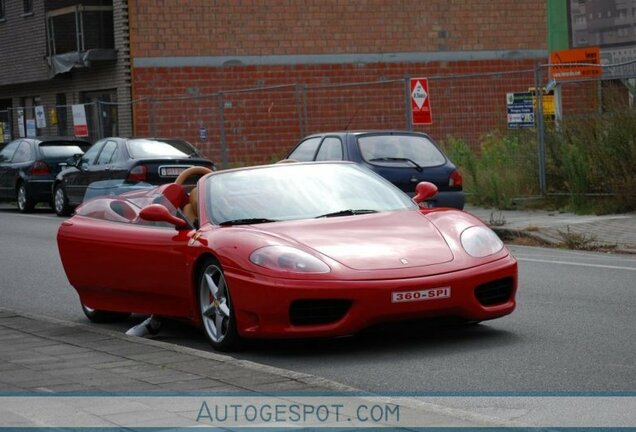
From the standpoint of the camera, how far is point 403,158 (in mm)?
19094

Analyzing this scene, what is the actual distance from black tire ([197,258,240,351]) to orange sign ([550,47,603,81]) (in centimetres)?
1712

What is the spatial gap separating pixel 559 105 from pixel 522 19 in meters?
17.5

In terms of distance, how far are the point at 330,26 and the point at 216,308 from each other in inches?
1177

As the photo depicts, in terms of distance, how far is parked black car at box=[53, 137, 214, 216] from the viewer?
2308 cm

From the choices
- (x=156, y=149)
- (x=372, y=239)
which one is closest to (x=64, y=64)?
(x=156, y=149)

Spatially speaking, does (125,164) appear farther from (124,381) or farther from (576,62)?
(124,381)

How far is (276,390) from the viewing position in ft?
22.7

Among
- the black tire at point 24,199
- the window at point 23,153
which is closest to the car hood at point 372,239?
the black tire at point 24,199

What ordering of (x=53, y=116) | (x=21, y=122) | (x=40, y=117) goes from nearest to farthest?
1. (x=40, y=117)
2. (x=53, y=116)
3. (x=21, y=122)

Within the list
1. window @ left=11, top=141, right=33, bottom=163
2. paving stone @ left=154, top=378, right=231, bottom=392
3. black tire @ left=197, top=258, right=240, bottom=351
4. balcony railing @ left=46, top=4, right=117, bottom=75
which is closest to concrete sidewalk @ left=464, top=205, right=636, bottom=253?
black tire @ left=197, top=258, right=240, bottom=351

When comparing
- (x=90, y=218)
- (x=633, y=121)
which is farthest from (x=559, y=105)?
(x=90, y=218)

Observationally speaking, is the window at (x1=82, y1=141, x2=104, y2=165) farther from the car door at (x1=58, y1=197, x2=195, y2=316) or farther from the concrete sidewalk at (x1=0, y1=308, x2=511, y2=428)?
the concrete sidewalk at (x1=0, y1=308, x2=511, y2=428)

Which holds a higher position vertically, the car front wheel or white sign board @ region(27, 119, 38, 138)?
white sign board @ region(27, 119, 38, 138)

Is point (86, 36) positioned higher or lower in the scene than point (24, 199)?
higher
